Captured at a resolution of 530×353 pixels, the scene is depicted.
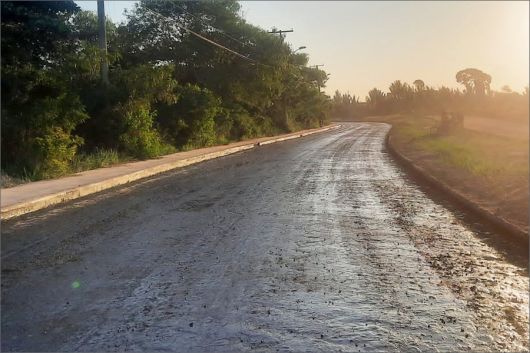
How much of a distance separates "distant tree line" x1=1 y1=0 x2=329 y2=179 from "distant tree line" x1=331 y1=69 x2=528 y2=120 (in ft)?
42.3

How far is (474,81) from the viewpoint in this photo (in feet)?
93.1

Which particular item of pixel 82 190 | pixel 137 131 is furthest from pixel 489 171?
pixel 137 131

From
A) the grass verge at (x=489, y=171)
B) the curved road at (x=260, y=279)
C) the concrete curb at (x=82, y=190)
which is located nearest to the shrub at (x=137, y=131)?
the concrete curb at (x=82, y=190)

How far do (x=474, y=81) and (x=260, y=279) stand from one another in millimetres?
25117

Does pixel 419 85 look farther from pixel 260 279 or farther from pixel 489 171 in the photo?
pixel 260 279

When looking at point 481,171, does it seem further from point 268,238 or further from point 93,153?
point 93,153

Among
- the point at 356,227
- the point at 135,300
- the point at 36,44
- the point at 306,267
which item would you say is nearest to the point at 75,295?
the point at 135,300

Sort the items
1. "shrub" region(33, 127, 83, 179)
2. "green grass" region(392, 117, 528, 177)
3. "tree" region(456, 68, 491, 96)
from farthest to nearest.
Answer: "tree" region(456, 68, 491, 96), "shrub" region(33, 127, 83, 179), "green grass" region(392, 117, 528, 177)

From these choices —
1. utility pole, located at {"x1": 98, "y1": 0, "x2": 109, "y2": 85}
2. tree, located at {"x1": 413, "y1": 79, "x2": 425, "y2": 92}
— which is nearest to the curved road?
utility pole, located at {"x1": 98, "y1": 0, "x2": 109, "y2": 85}

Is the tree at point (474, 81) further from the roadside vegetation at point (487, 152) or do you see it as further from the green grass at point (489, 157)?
the green grass at point (489, 157)

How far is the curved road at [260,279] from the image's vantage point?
4.65m

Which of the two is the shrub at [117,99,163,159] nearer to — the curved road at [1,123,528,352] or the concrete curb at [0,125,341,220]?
the concrete curb at [0,125,341,220]

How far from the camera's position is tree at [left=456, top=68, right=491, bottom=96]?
25.2 metres

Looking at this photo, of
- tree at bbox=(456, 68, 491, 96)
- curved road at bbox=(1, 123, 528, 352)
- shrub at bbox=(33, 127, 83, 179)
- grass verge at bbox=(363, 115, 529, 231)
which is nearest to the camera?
curved road at bbox=(1, 123, 528, 352)
